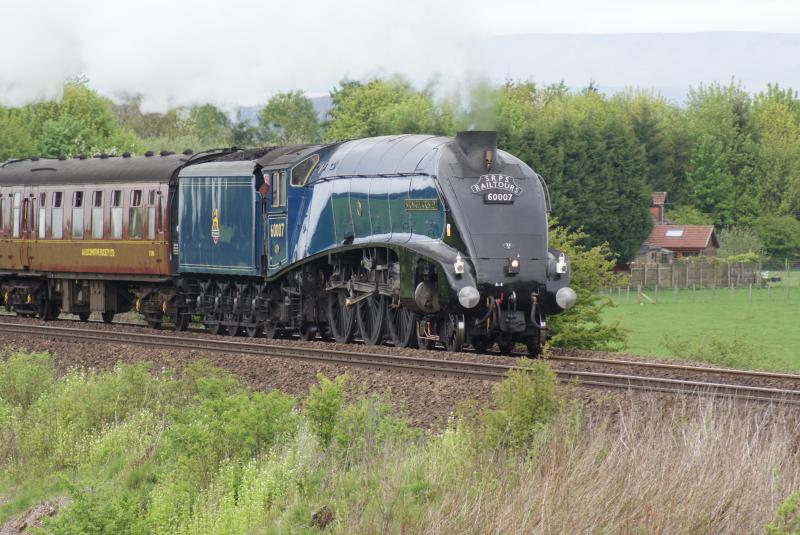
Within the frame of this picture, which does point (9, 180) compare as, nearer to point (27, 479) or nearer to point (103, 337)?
point (103, 337)

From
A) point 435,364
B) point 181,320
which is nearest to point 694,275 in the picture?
point 181,320

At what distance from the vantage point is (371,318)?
23094 millimetres

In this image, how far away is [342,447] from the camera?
1280cm

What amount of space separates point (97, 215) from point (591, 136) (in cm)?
5198

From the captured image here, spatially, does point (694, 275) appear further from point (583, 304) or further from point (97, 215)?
point (583, 304)

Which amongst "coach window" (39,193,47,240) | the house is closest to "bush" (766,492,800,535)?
"coach window" (39,193,47,240)

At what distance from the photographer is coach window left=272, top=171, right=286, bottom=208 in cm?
2516

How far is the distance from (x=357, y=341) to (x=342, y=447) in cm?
1268

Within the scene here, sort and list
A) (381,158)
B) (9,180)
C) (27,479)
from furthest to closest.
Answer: (9,180), (381,158), (27,479)

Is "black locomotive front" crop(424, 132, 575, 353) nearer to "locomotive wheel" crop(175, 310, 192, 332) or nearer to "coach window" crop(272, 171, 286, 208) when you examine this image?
"coach window" crop(272, 171, 286, 208)

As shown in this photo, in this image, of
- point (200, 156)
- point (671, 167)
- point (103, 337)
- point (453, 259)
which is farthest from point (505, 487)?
point (671, 167)

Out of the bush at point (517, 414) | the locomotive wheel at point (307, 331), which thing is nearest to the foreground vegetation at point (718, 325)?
the locomotive wheel at point (307, 331)

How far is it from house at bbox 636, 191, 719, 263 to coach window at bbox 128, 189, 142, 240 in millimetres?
67023

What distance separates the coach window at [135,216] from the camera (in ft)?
95.6
